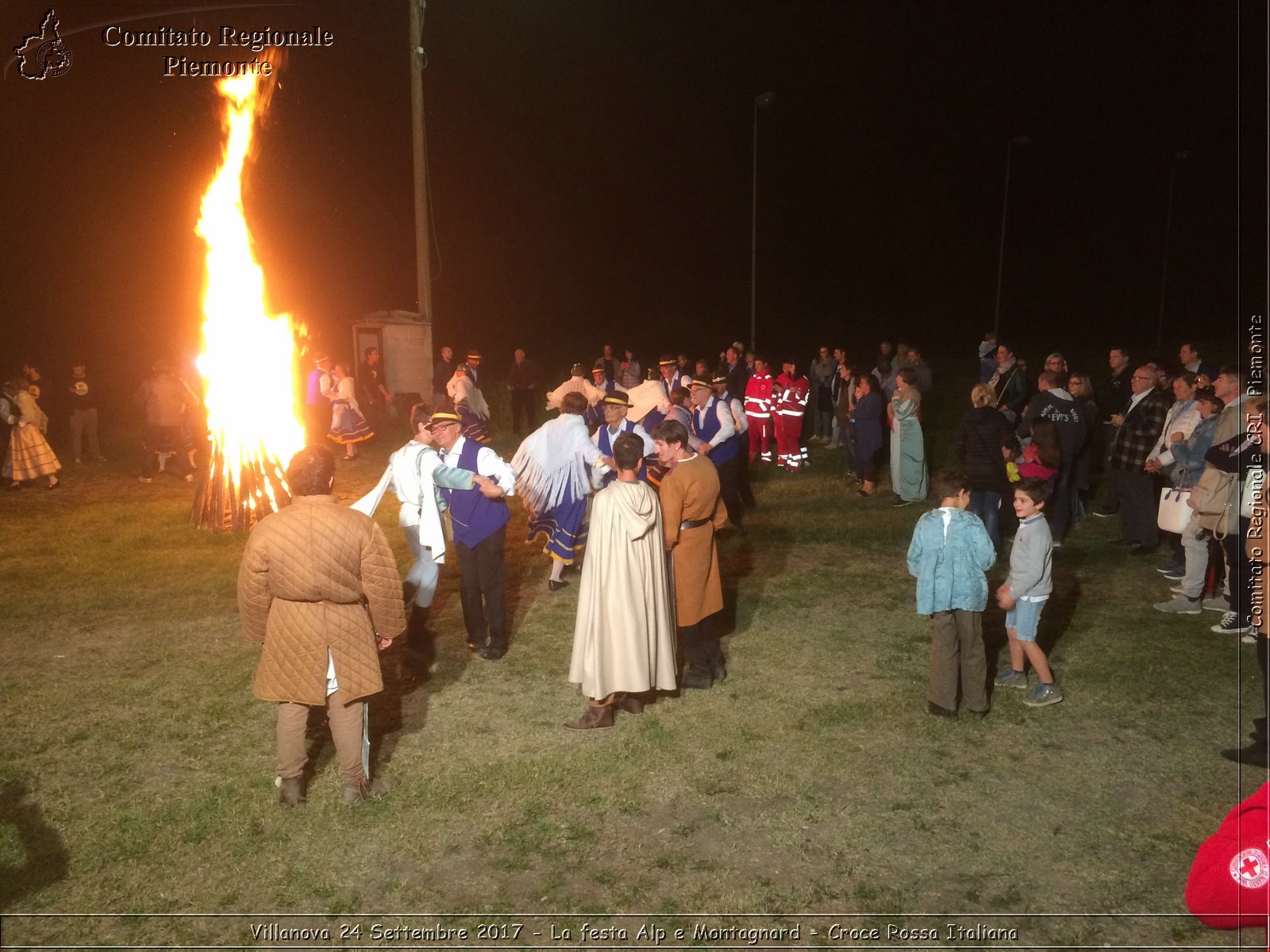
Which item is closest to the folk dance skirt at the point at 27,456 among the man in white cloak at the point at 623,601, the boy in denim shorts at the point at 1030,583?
the man in white cloak at the point at 623,601

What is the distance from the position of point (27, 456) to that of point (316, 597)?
1184 centimetres

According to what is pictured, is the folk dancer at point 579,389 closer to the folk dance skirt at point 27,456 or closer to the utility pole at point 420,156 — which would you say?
the utility pole at point 420,156

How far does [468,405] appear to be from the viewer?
1522 cm

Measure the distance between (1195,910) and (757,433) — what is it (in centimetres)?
1256

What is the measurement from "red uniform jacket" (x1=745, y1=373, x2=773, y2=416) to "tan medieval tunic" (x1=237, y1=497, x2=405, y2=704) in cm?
1146

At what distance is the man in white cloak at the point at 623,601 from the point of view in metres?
6.06

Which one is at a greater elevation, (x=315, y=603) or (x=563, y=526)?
(x=315, y=603)

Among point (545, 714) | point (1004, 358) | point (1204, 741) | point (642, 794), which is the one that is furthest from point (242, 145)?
point (1204, 741)

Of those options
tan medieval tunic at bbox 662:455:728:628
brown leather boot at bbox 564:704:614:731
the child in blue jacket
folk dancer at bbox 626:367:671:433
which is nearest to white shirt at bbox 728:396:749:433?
folk dancer at bbox 626:367:671:433

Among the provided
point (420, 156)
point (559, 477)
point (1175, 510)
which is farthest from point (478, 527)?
point (420, 156)

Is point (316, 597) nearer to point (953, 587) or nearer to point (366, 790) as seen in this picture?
point (366, 790)

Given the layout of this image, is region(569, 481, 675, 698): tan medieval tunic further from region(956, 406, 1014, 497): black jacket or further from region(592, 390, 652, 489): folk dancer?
region(956, 406, 1014, 497): black jacket

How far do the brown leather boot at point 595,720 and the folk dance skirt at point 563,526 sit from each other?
10.1 ft

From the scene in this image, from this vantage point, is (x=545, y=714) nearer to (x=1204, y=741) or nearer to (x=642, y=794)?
(x=642, y=794)
